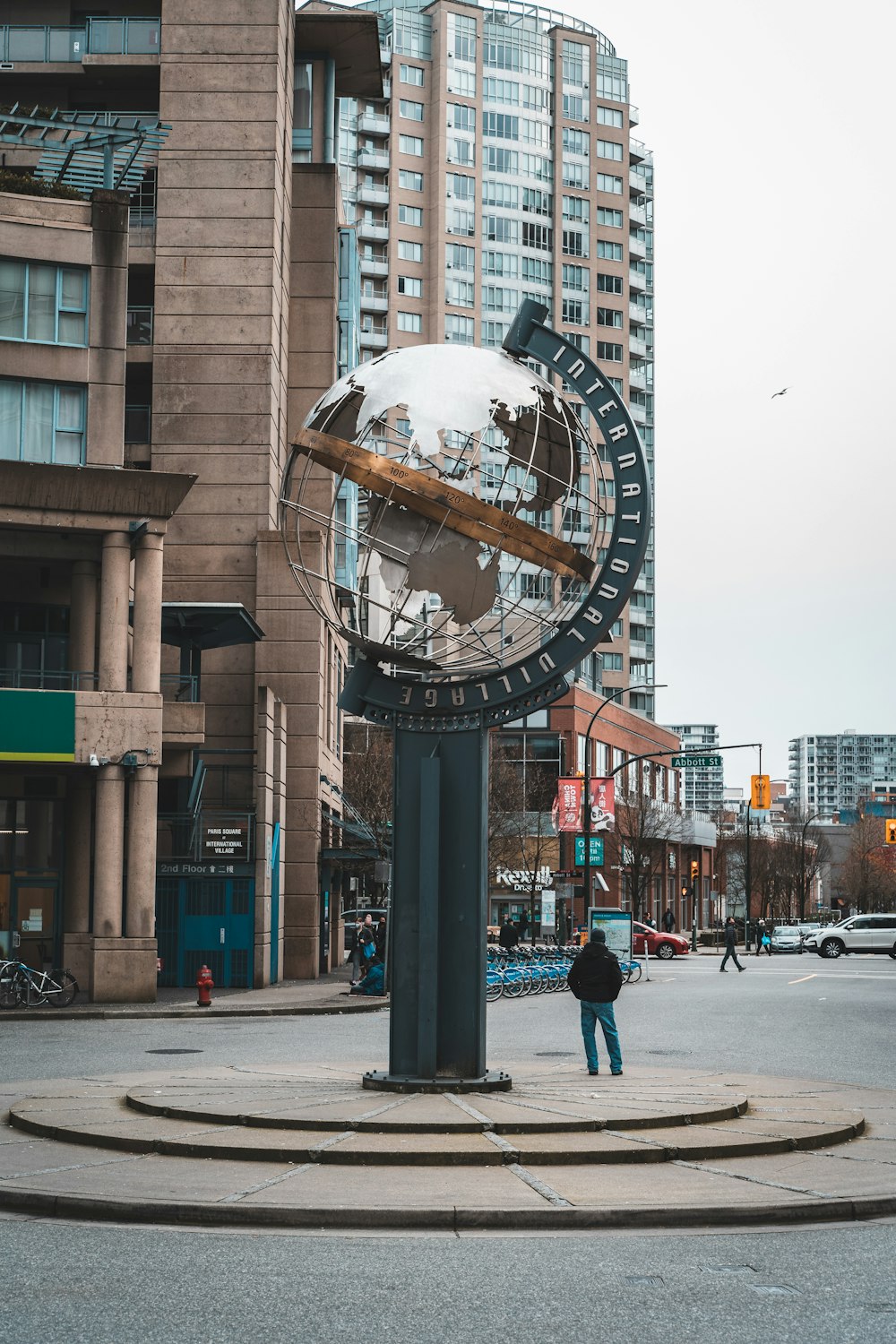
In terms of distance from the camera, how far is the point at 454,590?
49.1 ft

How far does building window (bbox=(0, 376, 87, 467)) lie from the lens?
3356 centimetres

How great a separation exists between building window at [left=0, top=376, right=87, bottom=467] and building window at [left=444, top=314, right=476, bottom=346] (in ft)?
282

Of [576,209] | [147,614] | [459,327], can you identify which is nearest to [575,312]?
[576,209]

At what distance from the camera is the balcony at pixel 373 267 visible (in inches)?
4560

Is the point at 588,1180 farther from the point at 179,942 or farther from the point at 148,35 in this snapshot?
the point at 148,35

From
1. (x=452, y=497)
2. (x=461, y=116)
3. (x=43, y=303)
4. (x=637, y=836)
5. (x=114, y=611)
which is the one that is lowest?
(x=637, y=836)

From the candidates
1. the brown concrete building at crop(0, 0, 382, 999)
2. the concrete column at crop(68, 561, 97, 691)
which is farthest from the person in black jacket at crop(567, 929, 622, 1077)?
the concrete column at crop(68, 561, 97, 691)

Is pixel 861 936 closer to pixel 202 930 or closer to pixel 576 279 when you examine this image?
pixel 202 930

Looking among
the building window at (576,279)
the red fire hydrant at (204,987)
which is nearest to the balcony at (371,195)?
the building window at (576,279)

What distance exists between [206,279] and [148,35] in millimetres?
8095

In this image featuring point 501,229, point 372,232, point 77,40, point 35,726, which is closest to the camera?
point 35,726

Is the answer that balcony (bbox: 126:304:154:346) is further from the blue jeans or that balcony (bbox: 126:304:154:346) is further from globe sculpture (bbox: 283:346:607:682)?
the blue jeans

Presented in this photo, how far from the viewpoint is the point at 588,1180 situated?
36.7 ft

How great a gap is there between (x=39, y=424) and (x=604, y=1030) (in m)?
21.9
